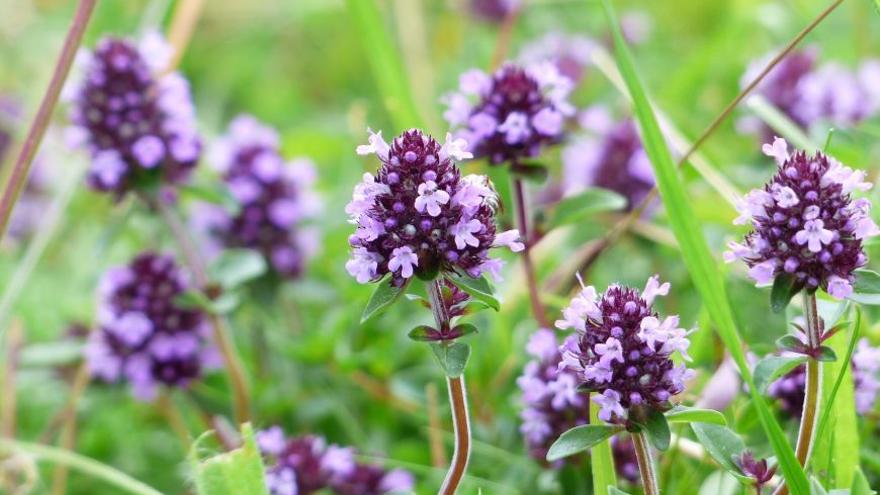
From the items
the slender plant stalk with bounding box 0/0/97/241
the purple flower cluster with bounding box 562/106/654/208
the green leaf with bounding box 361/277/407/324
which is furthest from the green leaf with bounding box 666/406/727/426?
the purple flower cluster with bounding box 562/106/654/208

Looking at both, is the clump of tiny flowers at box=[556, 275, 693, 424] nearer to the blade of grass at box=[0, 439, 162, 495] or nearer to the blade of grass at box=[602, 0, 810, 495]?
the blade of grass at box=[602, 0, 810, 495]

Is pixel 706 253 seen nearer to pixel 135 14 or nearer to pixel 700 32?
pixel 700 32

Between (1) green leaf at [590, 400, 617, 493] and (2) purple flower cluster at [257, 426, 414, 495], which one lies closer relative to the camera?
Answer: (1) green leaf at [590, 400, 617, 493]

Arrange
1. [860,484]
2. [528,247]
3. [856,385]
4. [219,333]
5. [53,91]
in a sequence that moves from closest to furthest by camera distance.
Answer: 1. [860,484]
2. [856,385]
3. [53,91]
4. [528,247]
5. [219,333]

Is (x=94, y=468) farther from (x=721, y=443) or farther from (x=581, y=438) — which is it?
(x=721, y=443)

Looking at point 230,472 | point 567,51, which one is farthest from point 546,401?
point 567,51

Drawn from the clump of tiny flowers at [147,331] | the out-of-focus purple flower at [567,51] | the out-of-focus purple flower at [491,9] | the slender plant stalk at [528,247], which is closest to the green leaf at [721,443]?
the slender plant stalk at [528,247]
